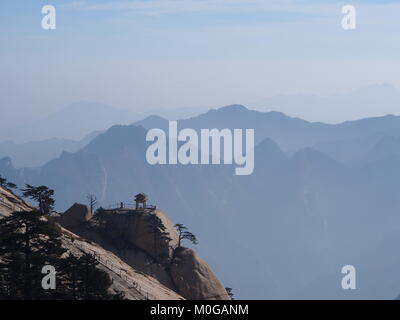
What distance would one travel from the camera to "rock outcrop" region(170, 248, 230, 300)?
92875 mm

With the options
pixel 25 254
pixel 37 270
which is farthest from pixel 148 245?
pixel 37 270

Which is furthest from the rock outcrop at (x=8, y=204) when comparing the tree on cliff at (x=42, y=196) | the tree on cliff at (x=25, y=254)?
the tree on cliff at (x=25, y=254)

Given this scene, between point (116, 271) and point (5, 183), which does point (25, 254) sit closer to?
point (116, 271)

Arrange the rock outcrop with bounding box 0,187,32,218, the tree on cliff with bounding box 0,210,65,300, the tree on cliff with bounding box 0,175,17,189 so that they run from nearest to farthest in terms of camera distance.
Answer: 1. the tree on cliff with bounding box 0,210,65,300
2. the rock outcrop with bounding box 0,187,32,218
3. the tree on cliff with bounding box 0,175,17,189

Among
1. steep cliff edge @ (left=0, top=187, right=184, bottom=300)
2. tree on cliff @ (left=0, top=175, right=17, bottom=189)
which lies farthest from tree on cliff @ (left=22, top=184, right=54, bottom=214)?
steep cliff edge @ (left=0, top=187, right=184, bottom=300)

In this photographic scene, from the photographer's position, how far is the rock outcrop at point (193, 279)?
3656 inches

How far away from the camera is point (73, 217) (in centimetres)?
9712

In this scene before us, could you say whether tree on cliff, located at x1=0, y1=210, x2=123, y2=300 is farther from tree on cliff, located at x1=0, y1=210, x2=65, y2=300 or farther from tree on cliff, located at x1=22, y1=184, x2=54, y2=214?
tree on cliff, located at x1=22, y1=184, x2=54, y2=214

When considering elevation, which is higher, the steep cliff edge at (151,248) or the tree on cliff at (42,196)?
the tree on cliff at (42,196)

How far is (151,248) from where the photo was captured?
9512 cm

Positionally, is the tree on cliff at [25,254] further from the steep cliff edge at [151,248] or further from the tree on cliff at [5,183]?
the steep cliff edge at [151,248]

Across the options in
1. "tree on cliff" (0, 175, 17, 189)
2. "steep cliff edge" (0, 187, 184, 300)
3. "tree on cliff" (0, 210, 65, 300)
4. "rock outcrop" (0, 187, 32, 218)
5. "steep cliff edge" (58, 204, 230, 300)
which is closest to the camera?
"tree on cliff" (0, 210, 65, 300)
